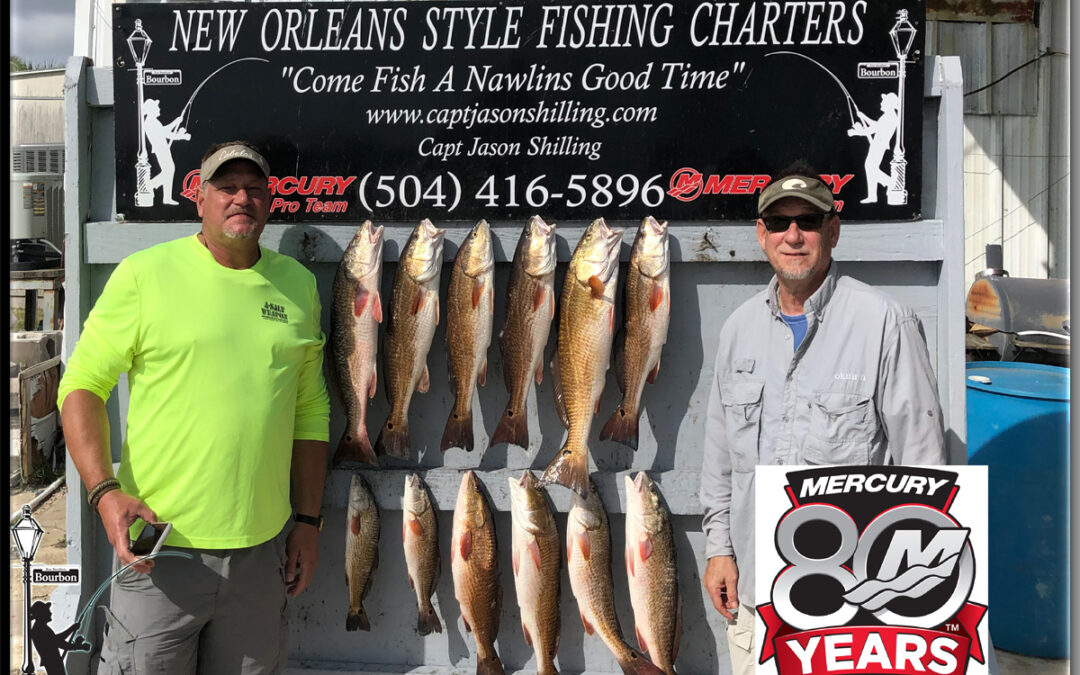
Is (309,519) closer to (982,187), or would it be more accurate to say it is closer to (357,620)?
(357,620)

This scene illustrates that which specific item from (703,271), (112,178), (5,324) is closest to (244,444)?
(5,324)

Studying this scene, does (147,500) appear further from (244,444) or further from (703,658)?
(703,658)

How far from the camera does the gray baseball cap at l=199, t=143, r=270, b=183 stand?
286 cm

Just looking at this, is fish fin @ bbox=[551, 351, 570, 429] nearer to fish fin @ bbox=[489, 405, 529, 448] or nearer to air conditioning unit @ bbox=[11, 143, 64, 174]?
fish fin @ bbox=[489, 405, 529, 448]

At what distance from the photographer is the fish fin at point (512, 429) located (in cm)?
318

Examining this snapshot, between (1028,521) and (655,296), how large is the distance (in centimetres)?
217

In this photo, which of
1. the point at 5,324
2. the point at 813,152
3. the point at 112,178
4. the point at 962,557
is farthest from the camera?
the point at 112,178

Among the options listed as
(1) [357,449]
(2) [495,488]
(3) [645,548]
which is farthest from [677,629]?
(1) [357,449]

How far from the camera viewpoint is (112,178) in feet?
11.3

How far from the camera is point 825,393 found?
265cm

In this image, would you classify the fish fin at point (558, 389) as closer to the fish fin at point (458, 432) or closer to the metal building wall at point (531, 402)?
the metal building wall at point (531, 402)

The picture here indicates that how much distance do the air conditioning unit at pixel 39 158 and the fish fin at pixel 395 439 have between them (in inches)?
231

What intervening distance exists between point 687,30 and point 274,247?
1.65 meters

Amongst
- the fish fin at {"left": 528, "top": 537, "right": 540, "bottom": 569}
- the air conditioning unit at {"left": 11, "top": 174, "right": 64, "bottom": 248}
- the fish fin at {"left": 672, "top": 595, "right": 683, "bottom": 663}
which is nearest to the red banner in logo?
the fish fin at {"left": 672, "top": 595, "right": 683, "bottom": 663}
